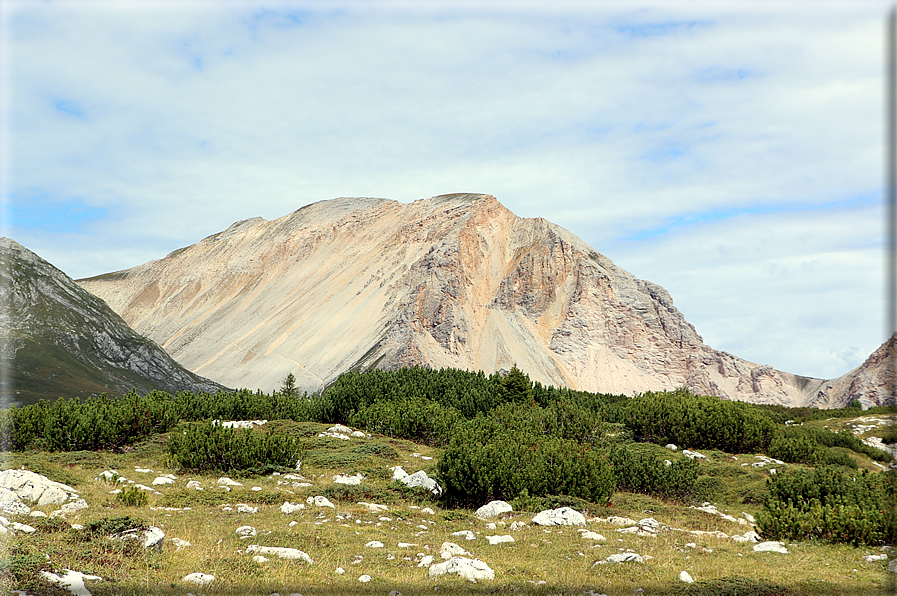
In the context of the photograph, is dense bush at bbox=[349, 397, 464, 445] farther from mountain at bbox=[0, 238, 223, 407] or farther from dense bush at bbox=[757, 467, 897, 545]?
mountain at bbox=[0, 238, 223, 407]

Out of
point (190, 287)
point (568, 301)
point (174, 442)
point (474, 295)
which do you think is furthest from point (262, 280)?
point (174, 442)

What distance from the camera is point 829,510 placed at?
11.1 m

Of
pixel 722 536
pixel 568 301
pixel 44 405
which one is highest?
pixel 568 301

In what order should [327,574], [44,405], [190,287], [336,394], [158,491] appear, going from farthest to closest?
[190,287] → [336,394] → [44,405] → [158,491] → [327,574]

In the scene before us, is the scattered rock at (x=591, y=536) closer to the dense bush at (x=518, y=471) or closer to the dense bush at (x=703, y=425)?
the dense bush at (x=518, y=471)

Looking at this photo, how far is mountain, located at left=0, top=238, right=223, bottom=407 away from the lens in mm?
117800

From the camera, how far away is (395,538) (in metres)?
9.84

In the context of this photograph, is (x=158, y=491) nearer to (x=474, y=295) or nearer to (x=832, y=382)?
(x=474, y=295)

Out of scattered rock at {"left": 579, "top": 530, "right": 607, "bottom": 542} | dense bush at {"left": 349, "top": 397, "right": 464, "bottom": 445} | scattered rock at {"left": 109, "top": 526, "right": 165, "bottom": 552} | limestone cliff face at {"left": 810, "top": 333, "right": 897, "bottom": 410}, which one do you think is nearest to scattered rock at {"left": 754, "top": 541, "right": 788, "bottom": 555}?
scattered rock at {"left": 579, "top": 530, "right": 607, "bottom": 542}

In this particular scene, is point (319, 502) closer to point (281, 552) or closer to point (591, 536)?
point (281, 552)

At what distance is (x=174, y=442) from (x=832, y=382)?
129149 millimetres

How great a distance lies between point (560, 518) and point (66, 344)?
149 m

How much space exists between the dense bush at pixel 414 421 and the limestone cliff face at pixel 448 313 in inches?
3081

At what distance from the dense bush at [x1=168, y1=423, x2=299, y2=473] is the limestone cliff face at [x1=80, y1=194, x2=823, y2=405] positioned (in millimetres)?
85775
